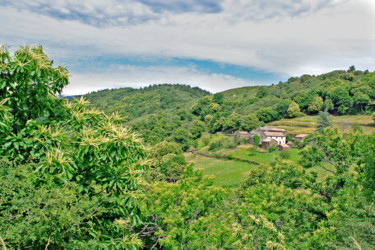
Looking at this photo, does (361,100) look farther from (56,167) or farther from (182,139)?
(56,167)

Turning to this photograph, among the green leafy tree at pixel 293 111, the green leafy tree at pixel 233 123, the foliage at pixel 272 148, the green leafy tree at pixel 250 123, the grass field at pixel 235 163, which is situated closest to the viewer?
the grass field at pixel 235 163

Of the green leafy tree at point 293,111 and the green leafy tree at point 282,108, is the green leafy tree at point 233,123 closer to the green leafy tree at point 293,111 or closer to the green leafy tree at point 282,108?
the green leafy tree at point 282,108

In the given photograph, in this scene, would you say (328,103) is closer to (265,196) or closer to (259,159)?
(259,159)

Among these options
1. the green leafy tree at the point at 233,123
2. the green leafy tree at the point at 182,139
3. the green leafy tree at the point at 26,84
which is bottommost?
the green leafy tree at the point at 182,139

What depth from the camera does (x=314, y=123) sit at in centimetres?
8656

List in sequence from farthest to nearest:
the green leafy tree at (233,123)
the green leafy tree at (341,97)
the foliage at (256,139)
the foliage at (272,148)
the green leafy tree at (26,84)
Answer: the green leafy tree at (233,123) < the green leafy tree at (341,97) < the foliage at (256,139) < the foliage at (272,148) < the green leafy tree at (26,84)

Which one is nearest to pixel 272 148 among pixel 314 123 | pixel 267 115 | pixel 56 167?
pixel 314 123

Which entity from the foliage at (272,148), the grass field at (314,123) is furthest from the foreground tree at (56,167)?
the grass field at (314,123)

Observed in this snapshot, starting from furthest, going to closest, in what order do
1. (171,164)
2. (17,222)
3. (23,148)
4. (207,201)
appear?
(171,164), (207,201), (23,148), (17,222)

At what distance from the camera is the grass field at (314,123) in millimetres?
73856

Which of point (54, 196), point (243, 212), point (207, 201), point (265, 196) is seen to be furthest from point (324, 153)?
point (54, 196)

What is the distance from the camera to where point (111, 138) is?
651 cm

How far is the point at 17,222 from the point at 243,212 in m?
11.5

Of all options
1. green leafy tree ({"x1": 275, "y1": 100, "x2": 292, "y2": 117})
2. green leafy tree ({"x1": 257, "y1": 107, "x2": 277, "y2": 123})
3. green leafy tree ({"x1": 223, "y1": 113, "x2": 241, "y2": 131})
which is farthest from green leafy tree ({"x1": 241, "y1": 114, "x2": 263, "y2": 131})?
green leafy tree ({"x1": 275, "y1": 100, "x2": 292, "y2": 117})
